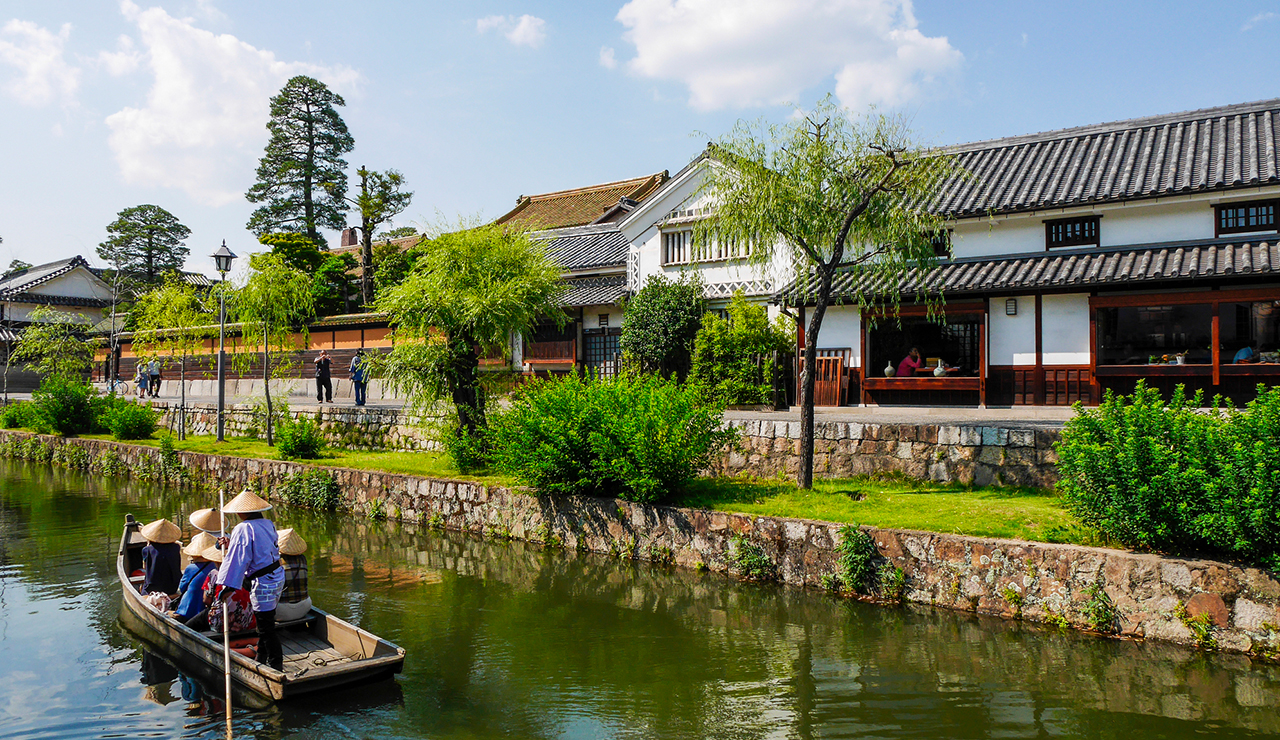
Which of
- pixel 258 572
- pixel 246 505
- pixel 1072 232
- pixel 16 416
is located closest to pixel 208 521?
pixel 246 505

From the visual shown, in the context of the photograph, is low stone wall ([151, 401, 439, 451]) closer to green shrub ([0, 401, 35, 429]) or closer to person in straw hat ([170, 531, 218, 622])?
person in straw hat ([170, 531, 218, 622])

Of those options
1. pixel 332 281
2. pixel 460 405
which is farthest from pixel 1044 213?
pixel 332 281

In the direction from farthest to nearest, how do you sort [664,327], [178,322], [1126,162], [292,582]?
[178,322] → [664,327] → [1126,162] → [292,582]

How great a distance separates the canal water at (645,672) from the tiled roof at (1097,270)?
6295 mm

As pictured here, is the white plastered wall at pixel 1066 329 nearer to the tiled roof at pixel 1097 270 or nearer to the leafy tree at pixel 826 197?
the tiled roof at pixel 1097 270

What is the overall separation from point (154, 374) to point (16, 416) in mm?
4714

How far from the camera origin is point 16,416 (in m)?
30.5

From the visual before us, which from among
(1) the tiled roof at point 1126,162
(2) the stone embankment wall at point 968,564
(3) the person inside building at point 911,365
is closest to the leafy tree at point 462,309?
(2) the stone embankment wall at point 968,564

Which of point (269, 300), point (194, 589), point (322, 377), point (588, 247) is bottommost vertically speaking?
point (194, 589)

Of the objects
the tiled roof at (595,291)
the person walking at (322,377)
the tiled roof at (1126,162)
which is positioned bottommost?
the person walking at (322,377)

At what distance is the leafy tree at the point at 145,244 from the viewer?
51.9m

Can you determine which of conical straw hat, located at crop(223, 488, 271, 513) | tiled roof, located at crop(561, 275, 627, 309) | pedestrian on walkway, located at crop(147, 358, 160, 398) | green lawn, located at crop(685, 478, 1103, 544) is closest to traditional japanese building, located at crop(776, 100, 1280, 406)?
green lawn, located at crop(685, 478, 1103, 544)

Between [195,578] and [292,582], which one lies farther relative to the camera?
[195,578]

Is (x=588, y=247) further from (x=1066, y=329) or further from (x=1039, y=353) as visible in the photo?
Result: (x=1066, y=329)
